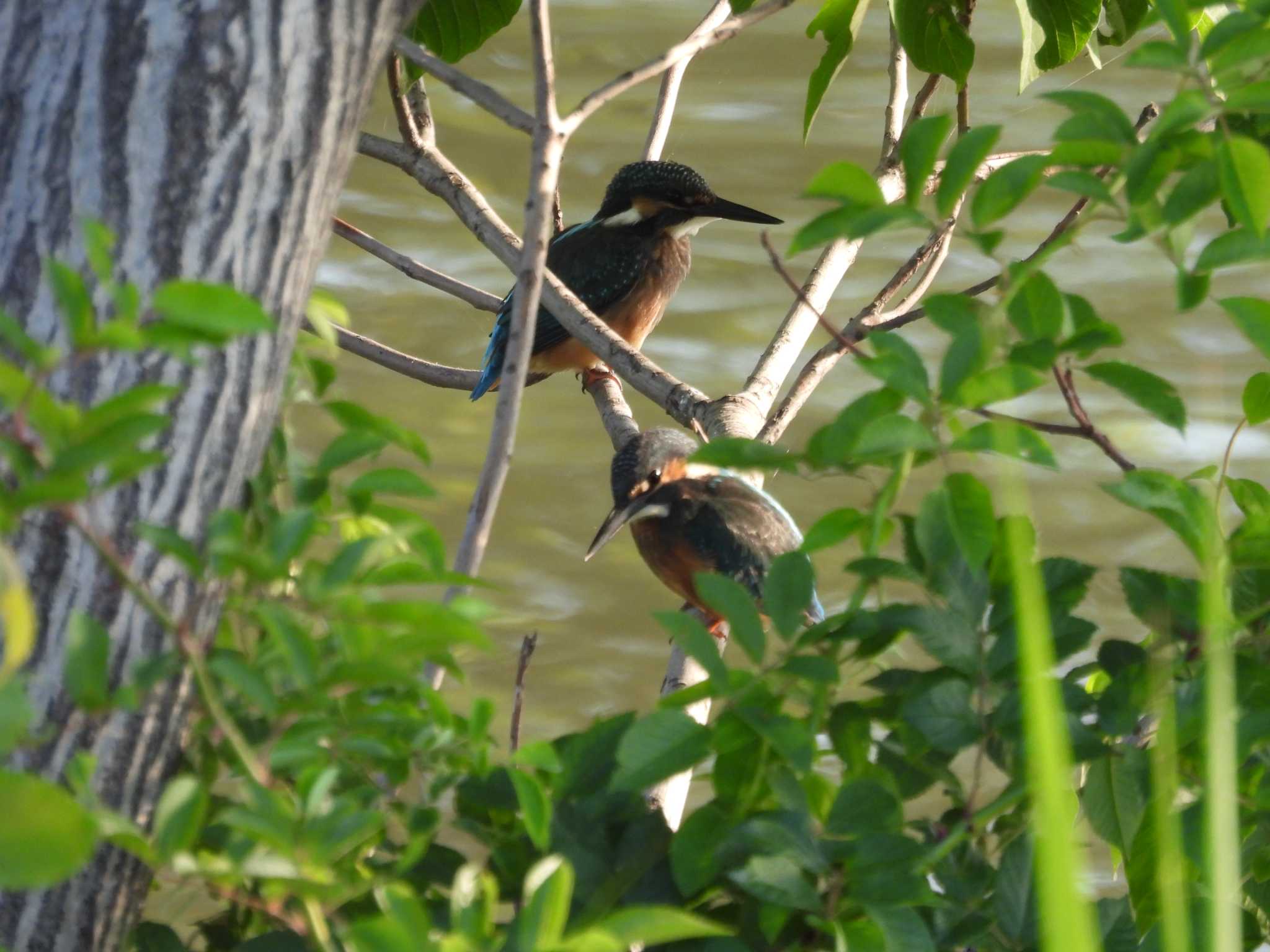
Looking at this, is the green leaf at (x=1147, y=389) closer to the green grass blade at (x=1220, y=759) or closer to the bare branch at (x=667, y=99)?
the green grass blade at (x=1220, y=759)

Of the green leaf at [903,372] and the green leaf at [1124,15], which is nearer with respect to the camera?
the green leaf at [903,372]

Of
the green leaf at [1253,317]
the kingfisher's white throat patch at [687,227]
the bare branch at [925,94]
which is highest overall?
the bare branch at [925,94]

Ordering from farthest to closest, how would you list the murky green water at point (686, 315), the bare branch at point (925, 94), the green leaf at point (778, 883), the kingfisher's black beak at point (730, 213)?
the murky green water at point (686, 315) → the kingfisher's black beak at point (730, 213) → the bare branch at point (925, 94) → the green leaf at point (778, 883)

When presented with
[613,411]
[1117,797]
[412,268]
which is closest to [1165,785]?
[1117,797]

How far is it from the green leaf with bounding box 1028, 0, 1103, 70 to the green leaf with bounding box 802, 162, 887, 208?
98 centimetres

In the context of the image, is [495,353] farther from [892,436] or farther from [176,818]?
[176,818]

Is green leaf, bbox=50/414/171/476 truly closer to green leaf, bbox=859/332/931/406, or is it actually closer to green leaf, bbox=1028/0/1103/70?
green leaf, bbox=859/332/931/406

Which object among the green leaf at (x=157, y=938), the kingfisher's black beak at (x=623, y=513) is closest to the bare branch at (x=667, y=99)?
the kingfisher's black beak at (x=623, y=513)

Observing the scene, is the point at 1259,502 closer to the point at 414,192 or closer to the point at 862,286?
the point at 862,286

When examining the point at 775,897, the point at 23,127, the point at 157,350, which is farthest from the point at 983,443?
the point at 23,127

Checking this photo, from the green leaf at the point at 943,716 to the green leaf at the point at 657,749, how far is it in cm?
12

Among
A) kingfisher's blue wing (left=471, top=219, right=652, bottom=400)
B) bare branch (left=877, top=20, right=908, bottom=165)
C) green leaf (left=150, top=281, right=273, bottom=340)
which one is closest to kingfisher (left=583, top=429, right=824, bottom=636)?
bare branch (left=877, top=20, right=908, bottom=165)

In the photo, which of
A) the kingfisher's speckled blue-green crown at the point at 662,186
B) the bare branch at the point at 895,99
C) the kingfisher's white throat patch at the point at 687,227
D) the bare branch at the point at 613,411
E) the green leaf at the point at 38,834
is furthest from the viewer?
the kingfisher's white throat patch at the point at 687,227

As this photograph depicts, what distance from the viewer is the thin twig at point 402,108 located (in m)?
1.76
